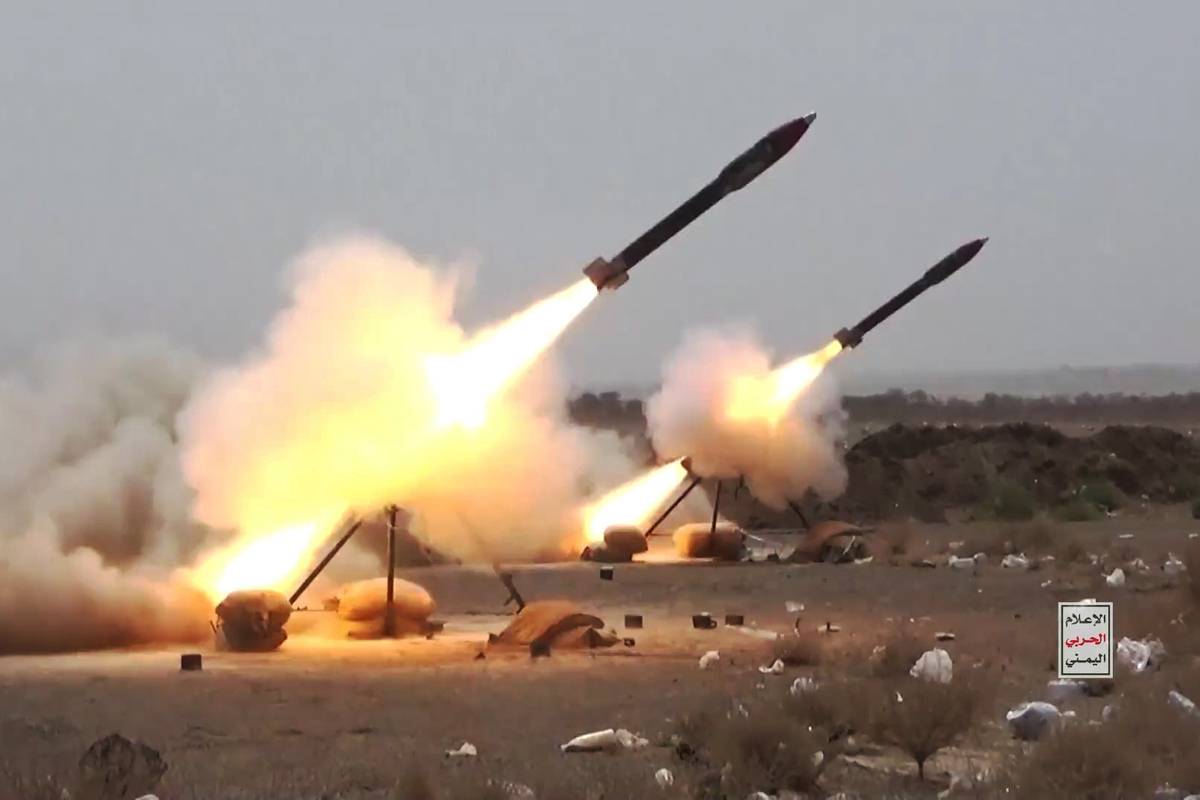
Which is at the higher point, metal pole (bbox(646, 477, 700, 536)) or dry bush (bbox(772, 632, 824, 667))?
metal pole (bbox(646, 477, 700, 536))

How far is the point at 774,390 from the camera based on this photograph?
27797mm

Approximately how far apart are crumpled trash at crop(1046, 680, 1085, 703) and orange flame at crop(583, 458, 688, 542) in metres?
17.2

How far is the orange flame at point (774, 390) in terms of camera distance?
27.5 meters

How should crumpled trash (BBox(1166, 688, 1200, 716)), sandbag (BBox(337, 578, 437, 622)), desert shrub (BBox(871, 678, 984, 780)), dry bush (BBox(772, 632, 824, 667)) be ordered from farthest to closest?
sandbag (BBox(337, 578, 437, 622))
dry bush (BBox(772, 632, 824, 667))
crumpled trash (BBox(1166, 688, 1200, 716))
desert shrub (BBox(871, 678, 984, 780))

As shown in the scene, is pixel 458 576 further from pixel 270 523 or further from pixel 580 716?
pixel 580 716

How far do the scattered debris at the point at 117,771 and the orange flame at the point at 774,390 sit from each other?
1936cm

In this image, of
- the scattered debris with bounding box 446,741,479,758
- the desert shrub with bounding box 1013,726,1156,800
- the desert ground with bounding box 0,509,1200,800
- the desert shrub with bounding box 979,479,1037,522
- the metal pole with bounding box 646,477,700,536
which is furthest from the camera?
the desert shrub with bounding box 979,479,1037,522

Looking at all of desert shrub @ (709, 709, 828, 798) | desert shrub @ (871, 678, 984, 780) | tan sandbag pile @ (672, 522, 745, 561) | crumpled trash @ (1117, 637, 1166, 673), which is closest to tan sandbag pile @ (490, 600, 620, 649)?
crumpled trash @ (1117, 637, 1166, 673)

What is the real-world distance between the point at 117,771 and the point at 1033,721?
549 cm

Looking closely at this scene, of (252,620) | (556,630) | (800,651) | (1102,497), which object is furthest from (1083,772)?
(1102,497)

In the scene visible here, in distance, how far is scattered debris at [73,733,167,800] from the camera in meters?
7.61

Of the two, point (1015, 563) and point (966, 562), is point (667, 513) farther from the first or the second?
point (1015, 563)

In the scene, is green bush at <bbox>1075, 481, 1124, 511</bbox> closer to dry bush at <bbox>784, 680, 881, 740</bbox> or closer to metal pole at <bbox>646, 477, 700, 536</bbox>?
metal pole at <bbox>646, 477, 700, 536</bbox>

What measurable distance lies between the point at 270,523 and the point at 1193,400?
121 meters
